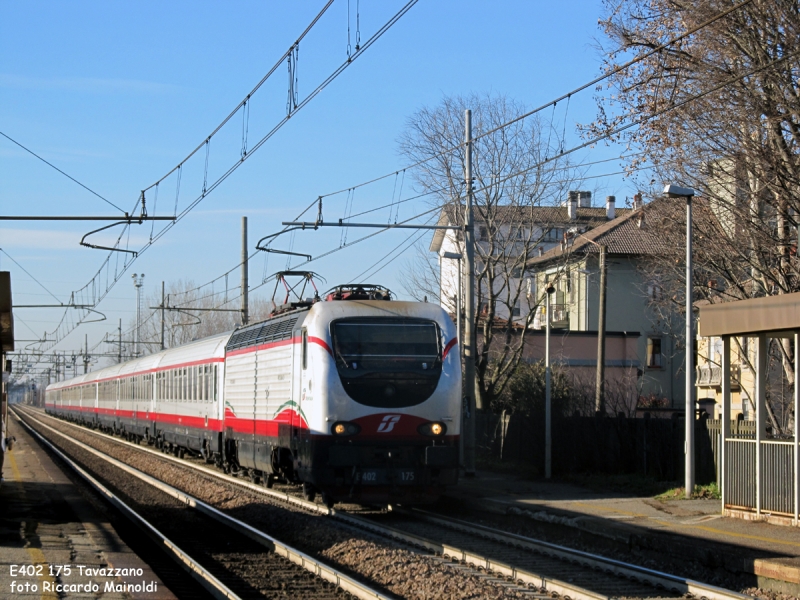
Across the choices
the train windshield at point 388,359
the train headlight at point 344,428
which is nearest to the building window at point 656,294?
the train windshield at point 388,359

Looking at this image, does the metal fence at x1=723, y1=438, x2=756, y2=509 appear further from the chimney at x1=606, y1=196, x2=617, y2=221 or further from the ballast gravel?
the chimney at x1=606, y1=196, x2=617, y2=221

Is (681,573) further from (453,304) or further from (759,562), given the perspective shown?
(453,304)

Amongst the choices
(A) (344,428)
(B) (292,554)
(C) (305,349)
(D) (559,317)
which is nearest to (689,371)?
(A) (344,428)

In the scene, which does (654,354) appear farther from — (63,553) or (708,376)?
(63,553)

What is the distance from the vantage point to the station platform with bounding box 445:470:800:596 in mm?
10500

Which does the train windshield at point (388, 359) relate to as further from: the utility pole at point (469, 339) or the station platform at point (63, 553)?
the utility pole at point (469, 339)

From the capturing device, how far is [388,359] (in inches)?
619

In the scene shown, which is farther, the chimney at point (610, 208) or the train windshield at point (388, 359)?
the chimney at point (610, 208)

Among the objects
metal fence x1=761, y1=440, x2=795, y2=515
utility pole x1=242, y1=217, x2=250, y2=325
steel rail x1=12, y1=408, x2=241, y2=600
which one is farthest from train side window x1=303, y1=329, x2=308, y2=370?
utility pole x1=242, y1=217, x2=250, y2=325

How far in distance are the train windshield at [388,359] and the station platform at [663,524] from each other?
2.61 metres

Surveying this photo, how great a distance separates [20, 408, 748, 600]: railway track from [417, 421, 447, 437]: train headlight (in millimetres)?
1308

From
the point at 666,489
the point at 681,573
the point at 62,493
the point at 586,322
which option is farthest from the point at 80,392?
the point at 681,573

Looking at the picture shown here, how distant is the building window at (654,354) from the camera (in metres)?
49.5

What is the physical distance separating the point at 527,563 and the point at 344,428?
4634 millimetres
